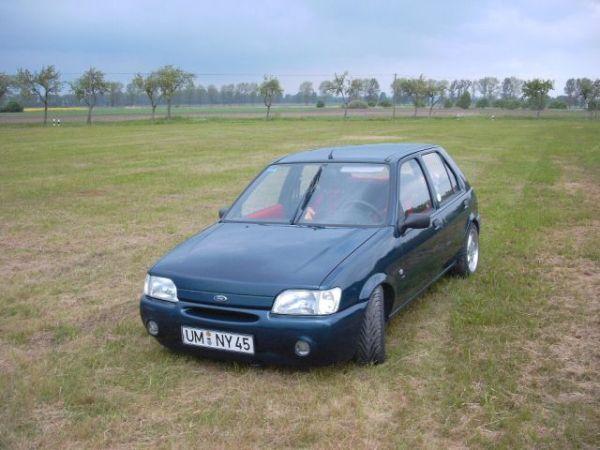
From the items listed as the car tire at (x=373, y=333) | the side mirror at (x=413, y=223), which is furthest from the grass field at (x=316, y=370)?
the side mirror at (x=413, y=223)

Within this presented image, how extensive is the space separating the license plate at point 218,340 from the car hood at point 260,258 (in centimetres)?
27

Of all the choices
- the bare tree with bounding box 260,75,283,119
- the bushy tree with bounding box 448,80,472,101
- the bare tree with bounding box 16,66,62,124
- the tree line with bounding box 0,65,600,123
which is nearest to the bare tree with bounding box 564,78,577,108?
the tree line with bounding box 0,65,600,123

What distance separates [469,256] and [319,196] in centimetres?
220

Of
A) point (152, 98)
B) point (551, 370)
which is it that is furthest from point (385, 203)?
point (152, 98)

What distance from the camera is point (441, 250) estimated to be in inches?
212

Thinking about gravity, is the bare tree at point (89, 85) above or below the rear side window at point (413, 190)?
above

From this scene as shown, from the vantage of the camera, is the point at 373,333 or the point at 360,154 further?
the point at 360,154

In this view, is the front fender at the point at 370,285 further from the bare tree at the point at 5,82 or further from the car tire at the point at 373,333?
the bare tree at the point at 5,82

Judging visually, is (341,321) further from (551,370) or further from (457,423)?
(551,370)

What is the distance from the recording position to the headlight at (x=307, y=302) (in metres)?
3.73

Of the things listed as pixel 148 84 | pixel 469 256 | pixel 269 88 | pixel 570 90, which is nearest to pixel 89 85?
pixel 148 84

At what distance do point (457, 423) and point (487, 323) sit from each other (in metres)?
1.67

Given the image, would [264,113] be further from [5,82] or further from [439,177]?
[439,177]

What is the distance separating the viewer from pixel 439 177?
19.3 ft
